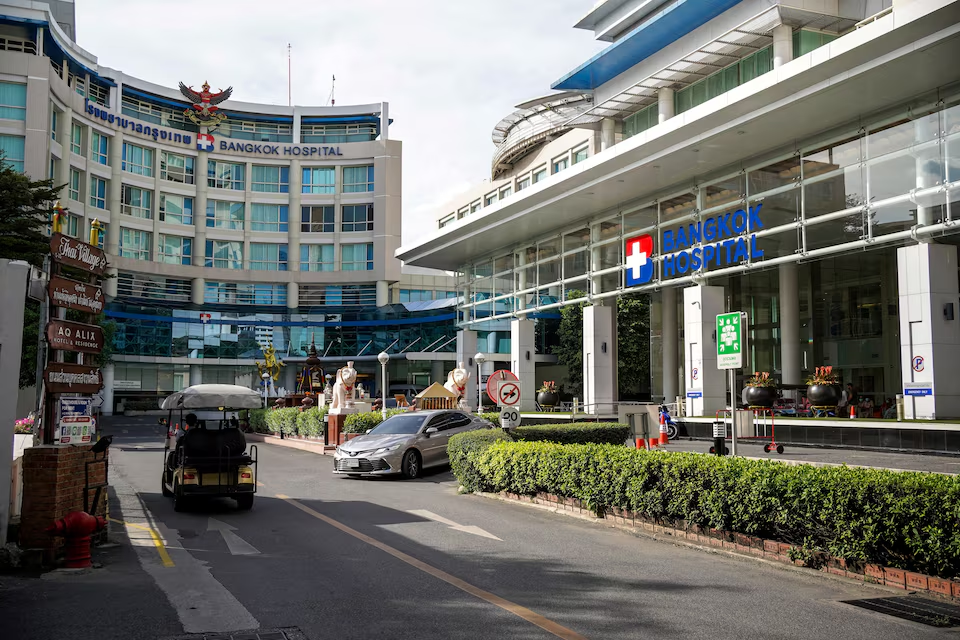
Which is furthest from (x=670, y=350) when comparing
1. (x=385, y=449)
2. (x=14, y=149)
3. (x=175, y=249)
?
(x=175, y=249)

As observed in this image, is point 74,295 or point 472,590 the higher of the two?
point 74,295

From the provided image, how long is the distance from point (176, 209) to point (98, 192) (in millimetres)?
7190

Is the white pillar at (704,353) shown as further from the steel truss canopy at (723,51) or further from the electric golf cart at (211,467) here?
the electric golf cart at (211,467)

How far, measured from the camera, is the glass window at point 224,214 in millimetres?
72125

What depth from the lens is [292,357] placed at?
71188 mm

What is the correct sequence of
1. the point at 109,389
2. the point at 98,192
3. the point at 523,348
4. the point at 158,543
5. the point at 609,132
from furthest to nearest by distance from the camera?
the point at 109,389
the point at 98,192
the point at 523,348
the point at 609,132
the point at 158,543

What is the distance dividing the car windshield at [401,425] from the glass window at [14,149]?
147ft

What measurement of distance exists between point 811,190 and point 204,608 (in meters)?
20.0

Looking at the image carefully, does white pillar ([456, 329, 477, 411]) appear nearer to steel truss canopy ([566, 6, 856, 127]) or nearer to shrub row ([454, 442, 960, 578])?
steel truss canopy ([566, 6, 856, 127])

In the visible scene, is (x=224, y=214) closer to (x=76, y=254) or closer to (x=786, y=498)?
(x=76, y=254)

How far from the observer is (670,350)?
42750 mm

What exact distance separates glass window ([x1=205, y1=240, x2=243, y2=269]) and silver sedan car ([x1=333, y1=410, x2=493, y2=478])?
2202 inches

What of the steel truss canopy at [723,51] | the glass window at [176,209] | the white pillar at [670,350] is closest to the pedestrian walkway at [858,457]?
the steel truss canopy at [723,51]

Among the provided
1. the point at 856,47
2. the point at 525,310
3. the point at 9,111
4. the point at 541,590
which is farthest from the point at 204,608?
the point at 9,111
